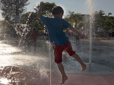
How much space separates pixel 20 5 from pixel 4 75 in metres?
30.2

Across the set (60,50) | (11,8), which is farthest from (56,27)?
(11,8)

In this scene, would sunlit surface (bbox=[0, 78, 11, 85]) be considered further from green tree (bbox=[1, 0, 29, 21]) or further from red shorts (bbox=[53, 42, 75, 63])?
green tree (bbox=[1, 0, 29, 21])

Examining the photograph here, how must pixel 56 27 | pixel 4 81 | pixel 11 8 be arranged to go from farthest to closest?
1. pixel 11 8
2. pixel 4 81
3. pixel 56 27

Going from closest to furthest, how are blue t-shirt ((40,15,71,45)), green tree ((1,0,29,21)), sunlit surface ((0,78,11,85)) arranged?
blue t-shirt ((40,15,71,45)) < sunlit surface ((0,78,11,85)) < green tree ((1,0,29,21))

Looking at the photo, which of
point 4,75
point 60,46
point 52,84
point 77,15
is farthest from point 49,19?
point 77,15

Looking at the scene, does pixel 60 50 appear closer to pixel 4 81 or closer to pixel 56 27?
pixel 56 27

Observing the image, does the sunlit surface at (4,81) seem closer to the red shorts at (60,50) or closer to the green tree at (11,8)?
Result: the red shorts at (60,50)

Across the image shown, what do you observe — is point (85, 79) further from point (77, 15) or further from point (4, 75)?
point (77, 15)

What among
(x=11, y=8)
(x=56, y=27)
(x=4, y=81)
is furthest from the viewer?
(x=11, y=8)

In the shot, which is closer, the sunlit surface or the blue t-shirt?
the blue t-shirt

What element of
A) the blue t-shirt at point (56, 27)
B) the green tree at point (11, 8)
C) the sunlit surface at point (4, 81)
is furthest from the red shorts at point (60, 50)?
the green tree at point (11, 8)

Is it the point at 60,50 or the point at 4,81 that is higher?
the point at 60,50

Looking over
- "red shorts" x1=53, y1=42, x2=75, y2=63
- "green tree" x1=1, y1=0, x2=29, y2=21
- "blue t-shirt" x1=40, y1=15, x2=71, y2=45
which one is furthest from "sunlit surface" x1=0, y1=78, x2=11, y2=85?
"green tree" x1=1, y1=0, x2=29, y2=21

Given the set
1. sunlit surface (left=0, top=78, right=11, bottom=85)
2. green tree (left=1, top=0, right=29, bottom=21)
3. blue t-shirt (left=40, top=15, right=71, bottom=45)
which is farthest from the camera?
green tree (left=1, top=0, right=29, bottom=21)
